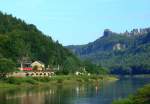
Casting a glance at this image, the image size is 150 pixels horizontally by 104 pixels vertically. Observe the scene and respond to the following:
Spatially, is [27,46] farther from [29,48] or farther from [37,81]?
[37,81]

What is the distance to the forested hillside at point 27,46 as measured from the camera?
143m

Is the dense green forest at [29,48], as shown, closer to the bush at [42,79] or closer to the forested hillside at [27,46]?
the forested hillside at [27,46]

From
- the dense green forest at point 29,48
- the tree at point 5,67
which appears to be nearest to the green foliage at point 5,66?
the tree at point 5,67

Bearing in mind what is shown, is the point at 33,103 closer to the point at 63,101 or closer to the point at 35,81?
the point at 63,101

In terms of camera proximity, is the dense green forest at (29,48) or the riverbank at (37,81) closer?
the riverbank at (37,81)

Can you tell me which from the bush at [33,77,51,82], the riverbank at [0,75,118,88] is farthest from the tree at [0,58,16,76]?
the bush at [33,77,51,82]

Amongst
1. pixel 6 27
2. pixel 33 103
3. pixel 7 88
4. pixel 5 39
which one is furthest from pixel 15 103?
pixel 6 27

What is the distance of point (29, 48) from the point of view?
160375 mm

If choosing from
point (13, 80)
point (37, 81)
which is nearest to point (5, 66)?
point (13, 80)

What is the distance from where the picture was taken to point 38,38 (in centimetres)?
17488

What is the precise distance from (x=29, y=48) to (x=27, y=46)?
1494mm

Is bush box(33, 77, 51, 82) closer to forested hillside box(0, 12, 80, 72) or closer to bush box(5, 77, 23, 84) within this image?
bush box(5, 77, 23, 84)

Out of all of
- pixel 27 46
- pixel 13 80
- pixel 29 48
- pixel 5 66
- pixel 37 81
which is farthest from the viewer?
pixel 29 48

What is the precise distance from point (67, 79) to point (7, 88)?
35187mm
